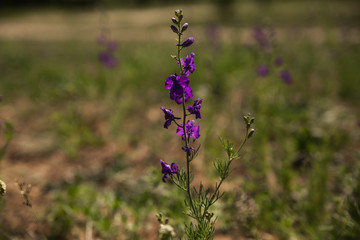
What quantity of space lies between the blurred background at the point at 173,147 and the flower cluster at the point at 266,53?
0.6 inches

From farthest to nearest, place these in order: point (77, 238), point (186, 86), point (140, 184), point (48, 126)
→ point (48, 126) < point (140, 184) < point (77, 238) < point (186, 86)

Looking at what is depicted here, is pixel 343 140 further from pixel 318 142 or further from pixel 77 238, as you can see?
pixel 77 238

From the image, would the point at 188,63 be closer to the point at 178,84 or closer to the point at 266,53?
the point at 178,84

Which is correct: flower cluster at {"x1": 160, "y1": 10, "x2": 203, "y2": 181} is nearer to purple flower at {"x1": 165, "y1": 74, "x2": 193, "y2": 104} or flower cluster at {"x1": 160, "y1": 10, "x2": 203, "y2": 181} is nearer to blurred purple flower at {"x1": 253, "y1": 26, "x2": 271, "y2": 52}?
purple flower at {"x1": 165, "y1": 74, "x2": 193, "y2": 104}

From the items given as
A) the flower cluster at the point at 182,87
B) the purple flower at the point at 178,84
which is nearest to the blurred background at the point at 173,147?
the flower cluster at the point at 182,87

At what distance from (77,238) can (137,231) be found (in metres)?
0.46

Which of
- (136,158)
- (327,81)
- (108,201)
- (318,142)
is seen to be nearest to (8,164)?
(136,158)

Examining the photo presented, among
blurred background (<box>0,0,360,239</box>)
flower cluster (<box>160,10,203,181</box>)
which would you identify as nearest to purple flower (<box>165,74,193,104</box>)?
flower cluster (<box>160,10,203,181</box>)

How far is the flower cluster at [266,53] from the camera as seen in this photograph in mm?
3235

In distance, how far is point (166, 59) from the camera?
7.02 meters

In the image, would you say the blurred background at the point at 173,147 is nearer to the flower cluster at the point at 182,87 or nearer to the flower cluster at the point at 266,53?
the flower cluster at the point at 266,53

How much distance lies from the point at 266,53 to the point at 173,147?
1.58m

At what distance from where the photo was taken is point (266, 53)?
3.59m

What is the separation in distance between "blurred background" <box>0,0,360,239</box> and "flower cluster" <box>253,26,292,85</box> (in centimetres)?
2
